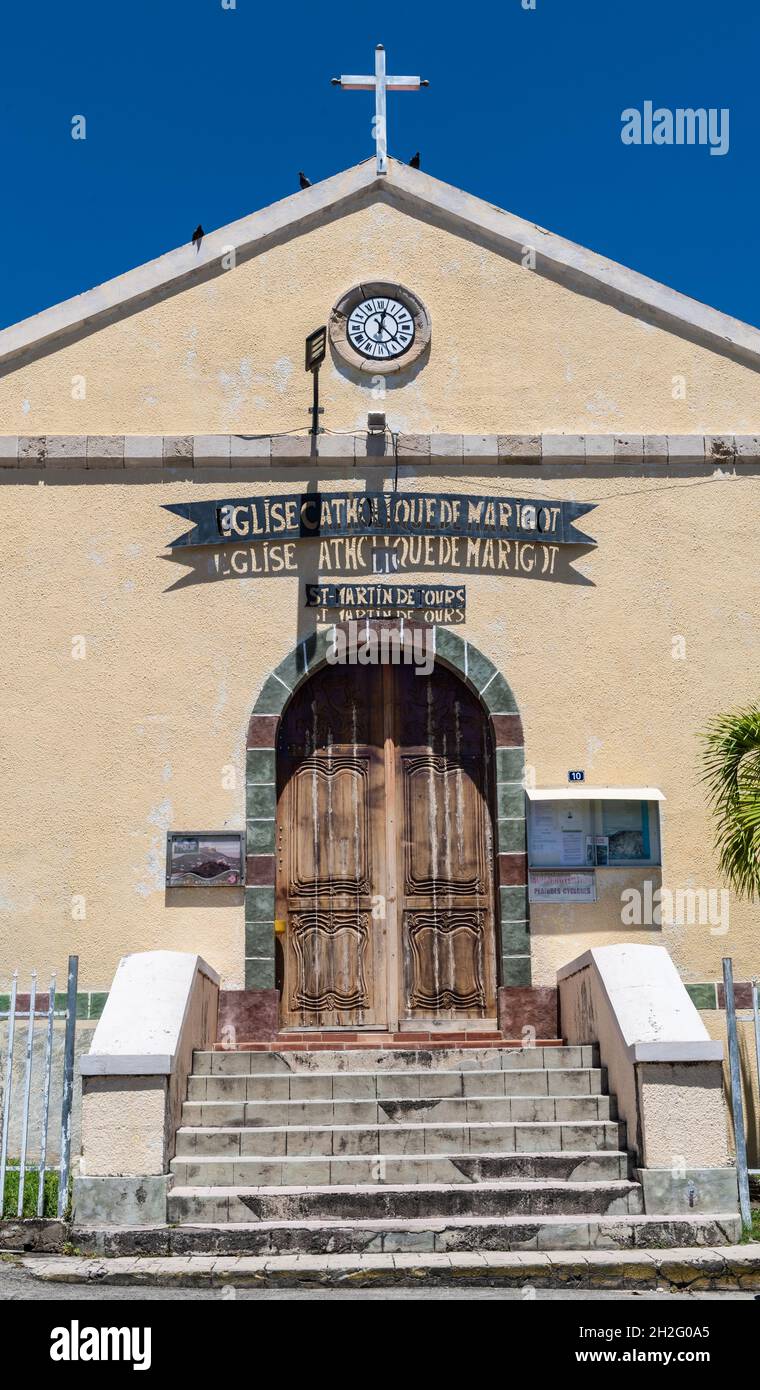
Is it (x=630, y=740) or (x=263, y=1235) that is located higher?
(x=630, y=740)

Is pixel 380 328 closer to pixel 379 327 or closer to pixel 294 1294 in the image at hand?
pixel 379 327

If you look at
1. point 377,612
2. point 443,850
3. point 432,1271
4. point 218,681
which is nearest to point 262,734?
point 218,681

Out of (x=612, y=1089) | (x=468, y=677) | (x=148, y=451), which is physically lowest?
(x=612, y=1089)

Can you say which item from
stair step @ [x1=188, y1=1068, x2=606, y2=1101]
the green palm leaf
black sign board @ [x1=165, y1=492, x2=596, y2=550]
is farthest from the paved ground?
black sign board @ [x1=165, y1=492, x2=596, y2=550]

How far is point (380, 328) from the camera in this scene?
1177 centimetres

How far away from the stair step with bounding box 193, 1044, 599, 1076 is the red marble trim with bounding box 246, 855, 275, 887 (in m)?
1.43

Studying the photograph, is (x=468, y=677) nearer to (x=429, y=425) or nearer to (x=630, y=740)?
(x=630, y=740)

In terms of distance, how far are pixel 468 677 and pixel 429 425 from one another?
205 centimetres

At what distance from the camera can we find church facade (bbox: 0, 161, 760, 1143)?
432 inches

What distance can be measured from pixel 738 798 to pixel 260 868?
11.7ft

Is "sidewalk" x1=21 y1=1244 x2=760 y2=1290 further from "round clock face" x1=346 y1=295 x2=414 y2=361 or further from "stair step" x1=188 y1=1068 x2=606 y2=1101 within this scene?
"round clock face" x1=346 y1=295 x2=414 y2=361
